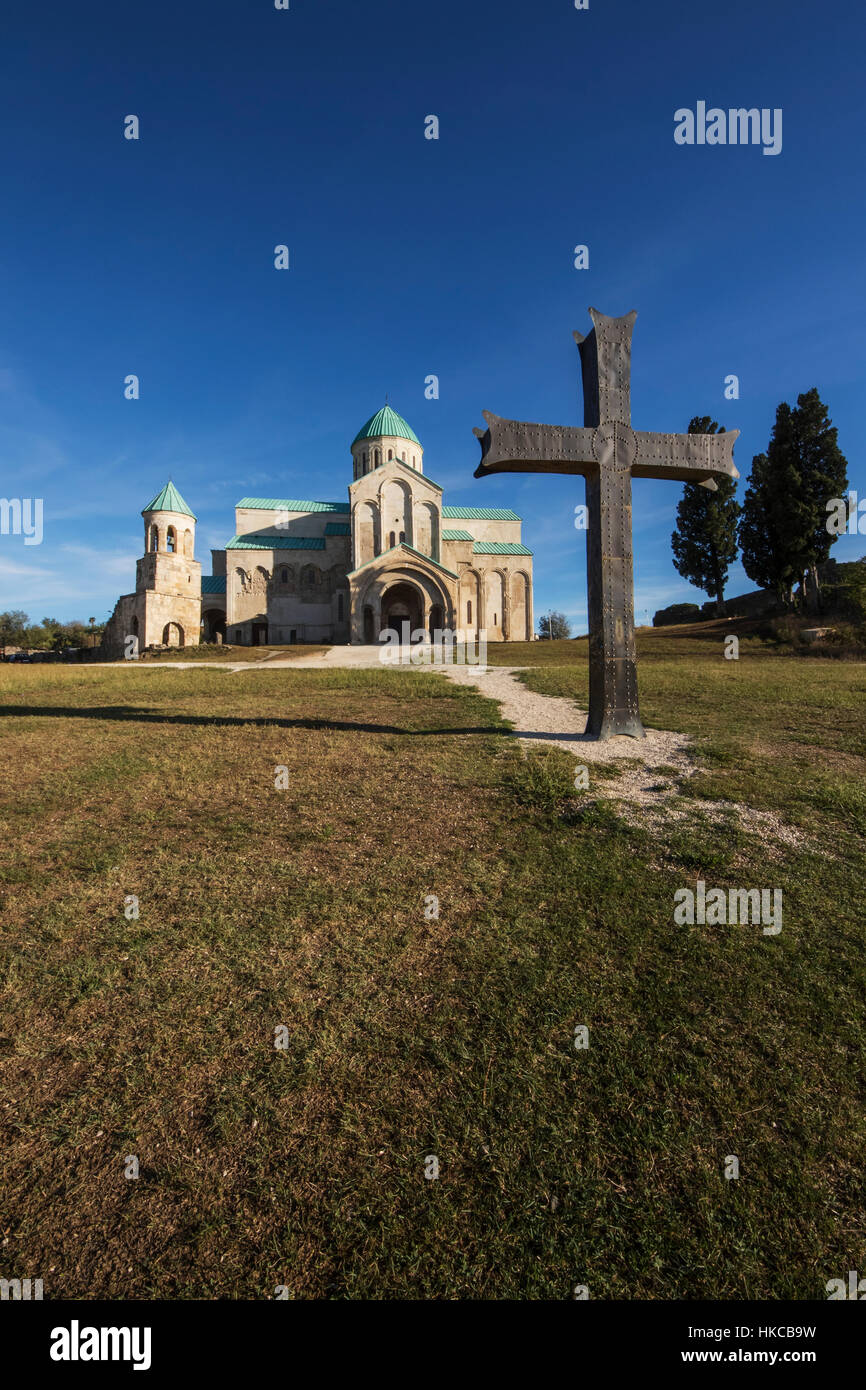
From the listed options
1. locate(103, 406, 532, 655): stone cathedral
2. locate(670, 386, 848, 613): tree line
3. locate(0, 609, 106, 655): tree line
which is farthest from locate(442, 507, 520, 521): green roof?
locate(0, 609, 106, 655): tree line

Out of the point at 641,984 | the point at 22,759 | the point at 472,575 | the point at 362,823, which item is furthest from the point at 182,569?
the point at 641,984

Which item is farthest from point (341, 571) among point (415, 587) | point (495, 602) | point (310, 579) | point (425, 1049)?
point (425, 1049)

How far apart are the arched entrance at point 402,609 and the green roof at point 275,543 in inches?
273

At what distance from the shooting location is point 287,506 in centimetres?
4828

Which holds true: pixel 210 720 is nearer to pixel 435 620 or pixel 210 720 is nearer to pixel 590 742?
pixel 590 742

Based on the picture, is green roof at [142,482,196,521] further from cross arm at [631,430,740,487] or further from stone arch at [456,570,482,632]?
cross arm at [631,430,740,487]

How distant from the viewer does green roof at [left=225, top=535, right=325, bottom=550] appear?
144 ft

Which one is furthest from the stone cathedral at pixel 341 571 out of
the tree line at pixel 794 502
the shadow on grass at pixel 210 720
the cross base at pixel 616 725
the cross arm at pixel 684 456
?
the cross base at pixel 616 725

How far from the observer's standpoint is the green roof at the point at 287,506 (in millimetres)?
47375

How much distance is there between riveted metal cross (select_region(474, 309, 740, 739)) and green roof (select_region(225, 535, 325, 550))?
1479 inches

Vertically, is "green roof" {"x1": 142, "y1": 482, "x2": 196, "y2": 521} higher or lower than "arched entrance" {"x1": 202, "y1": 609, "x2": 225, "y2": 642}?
higher

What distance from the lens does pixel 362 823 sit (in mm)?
5801
